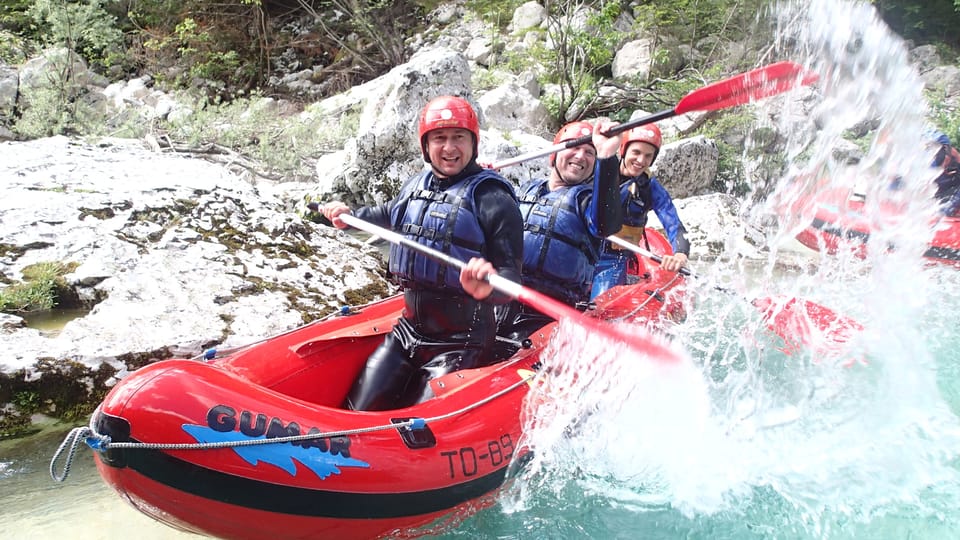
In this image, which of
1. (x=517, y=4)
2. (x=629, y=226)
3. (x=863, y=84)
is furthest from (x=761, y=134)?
(x=863, y=84)

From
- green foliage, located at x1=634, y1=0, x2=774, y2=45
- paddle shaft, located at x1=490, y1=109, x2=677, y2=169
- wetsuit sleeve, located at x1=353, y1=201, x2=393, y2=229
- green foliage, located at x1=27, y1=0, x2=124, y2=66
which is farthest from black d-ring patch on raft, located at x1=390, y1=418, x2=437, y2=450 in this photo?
green foliage, located at x1=634, y1=0, x2=774, y2=45

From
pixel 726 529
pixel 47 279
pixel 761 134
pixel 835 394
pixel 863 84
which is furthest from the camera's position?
pixel 761 134

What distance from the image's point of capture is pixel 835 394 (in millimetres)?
3748

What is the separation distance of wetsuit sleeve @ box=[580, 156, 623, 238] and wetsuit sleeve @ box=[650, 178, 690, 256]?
155cm

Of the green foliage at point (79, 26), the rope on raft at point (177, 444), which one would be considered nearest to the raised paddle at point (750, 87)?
the rope on raft at point (177, 444)

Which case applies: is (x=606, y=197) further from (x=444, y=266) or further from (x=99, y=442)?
(x=99, y=442)

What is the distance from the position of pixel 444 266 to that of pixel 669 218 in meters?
2.69

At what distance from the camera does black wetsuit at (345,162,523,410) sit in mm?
2867

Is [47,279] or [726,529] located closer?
[726,529]

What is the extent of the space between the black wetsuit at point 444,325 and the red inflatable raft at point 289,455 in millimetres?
203

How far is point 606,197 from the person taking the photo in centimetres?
336

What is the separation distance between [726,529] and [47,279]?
4.54 meters

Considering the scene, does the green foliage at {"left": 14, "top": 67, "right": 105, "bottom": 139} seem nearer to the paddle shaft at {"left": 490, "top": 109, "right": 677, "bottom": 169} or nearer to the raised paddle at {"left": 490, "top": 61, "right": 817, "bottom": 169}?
the paddle shaft at {"left": 490, "top": 109, "right": 677, "bottom": 169}

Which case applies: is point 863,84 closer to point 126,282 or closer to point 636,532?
point 636,532
